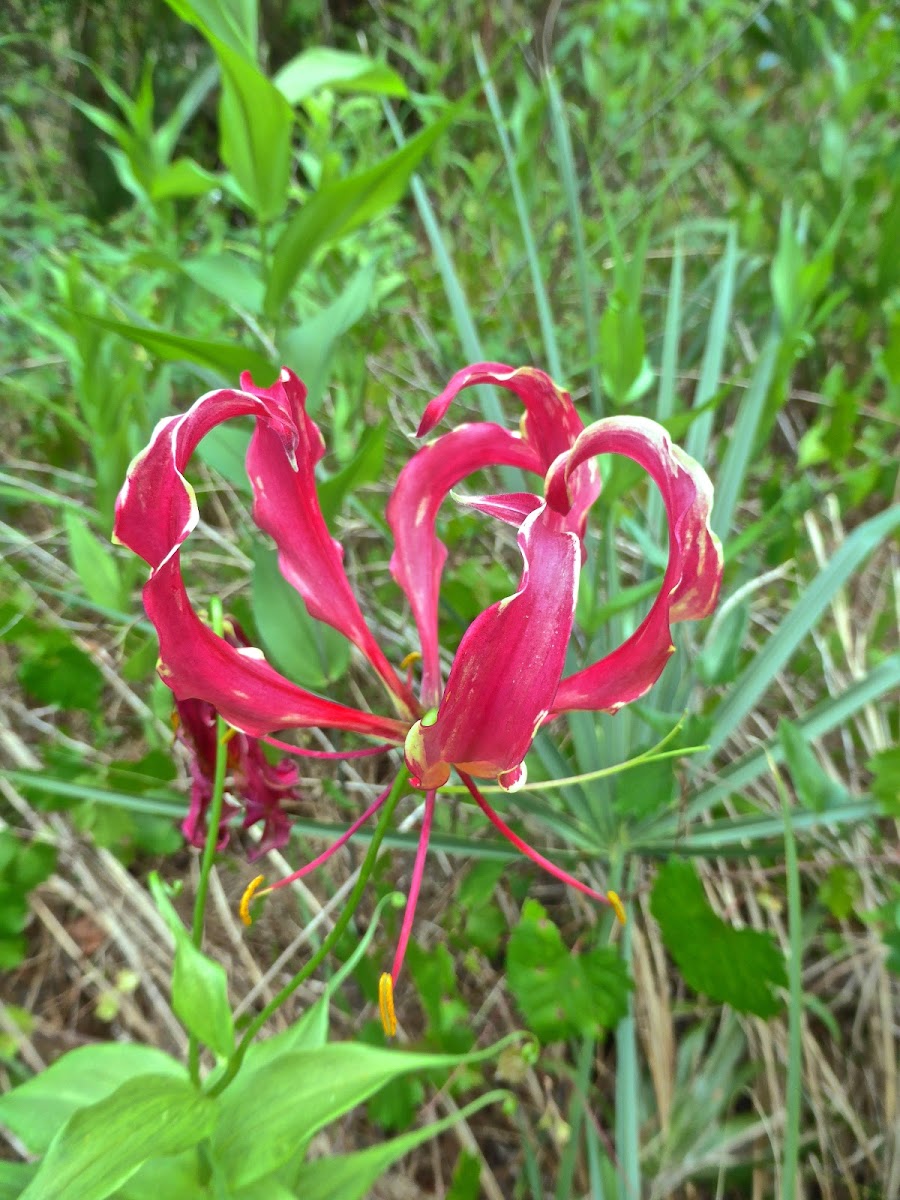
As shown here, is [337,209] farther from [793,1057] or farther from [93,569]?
[793,1057]

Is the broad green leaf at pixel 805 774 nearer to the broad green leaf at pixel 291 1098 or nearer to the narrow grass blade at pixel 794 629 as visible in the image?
the narrow grass blade at pixel 794 629

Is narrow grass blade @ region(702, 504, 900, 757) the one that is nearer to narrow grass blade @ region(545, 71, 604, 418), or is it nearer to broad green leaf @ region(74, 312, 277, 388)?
narrow grass blade @ region(545, 71, 604, 418)

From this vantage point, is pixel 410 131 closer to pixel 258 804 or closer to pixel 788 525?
pixel 788 525

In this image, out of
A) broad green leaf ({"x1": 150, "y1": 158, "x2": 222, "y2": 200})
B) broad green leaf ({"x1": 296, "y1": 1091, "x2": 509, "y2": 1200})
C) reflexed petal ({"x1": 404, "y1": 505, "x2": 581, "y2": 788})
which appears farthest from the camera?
broad green leaf ({"x1": 150, "y1": 158, "x2": 222, "y2": 200})

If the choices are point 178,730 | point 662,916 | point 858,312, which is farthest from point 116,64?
point 662,916

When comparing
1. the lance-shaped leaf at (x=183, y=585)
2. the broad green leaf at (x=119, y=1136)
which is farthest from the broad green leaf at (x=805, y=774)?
the broad green leaf at (x=119, y=1136)

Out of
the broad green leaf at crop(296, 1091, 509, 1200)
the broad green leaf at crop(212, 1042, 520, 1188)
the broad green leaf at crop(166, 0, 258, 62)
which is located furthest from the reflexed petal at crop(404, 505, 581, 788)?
the broad green leaf at crop(166, 0, 258, 62)
